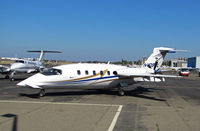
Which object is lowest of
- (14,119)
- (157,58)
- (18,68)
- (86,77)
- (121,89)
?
(14,119)

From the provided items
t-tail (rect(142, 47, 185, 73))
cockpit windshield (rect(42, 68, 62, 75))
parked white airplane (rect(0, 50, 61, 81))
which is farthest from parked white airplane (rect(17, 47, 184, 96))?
parked white airplane (rect(0, 50, 61, 81))

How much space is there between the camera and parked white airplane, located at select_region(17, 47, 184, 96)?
14.6 metres

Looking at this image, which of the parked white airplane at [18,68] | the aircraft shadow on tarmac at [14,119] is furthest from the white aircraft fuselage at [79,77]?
the parked white airplane at [18,68]

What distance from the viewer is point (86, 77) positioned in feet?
52.6

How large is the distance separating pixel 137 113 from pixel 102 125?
287 centimetres

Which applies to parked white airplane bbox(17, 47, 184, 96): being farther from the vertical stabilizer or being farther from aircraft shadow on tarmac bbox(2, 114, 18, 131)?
aircraft shadow on tarmac bbox(2, 114, 18, 131)

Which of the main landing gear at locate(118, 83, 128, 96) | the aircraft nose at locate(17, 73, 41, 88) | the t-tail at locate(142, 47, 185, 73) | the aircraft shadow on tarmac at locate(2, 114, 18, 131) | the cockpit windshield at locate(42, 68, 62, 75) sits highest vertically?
the t-tail at locate(142, 47, 185, 73)

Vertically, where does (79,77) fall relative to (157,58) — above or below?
below

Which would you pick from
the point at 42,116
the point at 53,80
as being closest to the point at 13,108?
the point at 42,116

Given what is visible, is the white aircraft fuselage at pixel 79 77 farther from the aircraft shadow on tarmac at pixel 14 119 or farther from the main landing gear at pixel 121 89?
the aircraft shadow on tarmac at pixel 14 119

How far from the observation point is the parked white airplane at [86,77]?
14.6 m

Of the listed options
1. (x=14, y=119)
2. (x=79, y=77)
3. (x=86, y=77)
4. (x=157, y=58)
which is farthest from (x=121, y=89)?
(x=14, y=119)

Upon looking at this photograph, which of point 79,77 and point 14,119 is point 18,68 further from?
point 14,119

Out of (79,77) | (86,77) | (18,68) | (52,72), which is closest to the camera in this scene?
(52,72)
